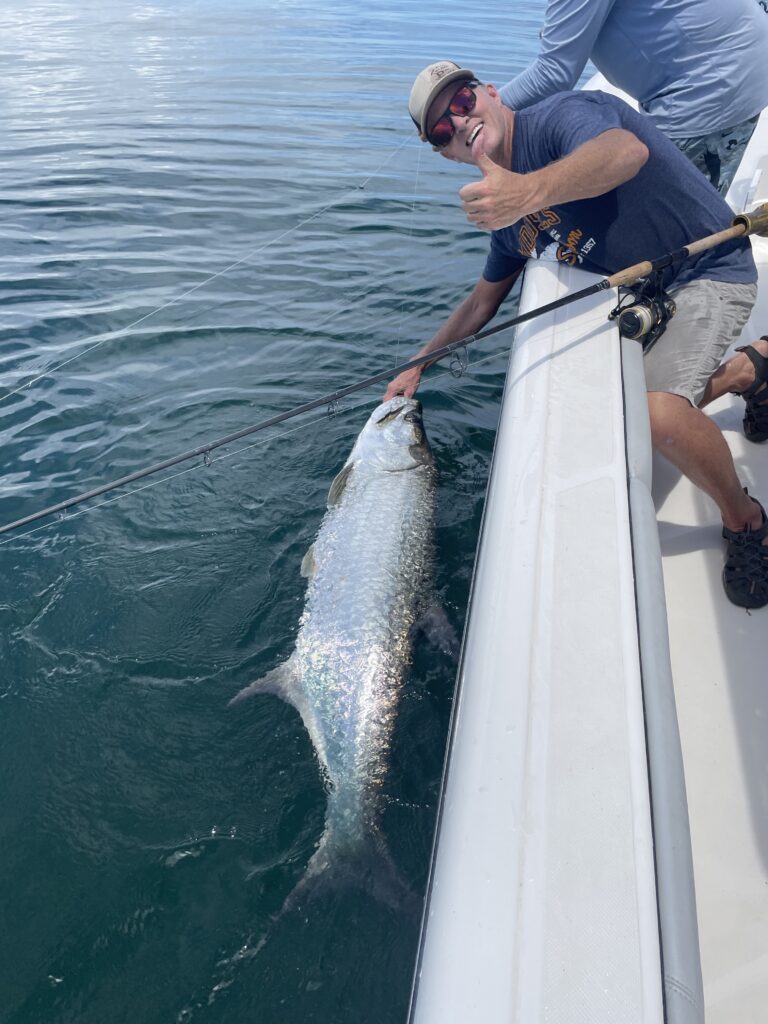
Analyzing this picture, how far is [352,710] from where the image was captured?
3.07 metres

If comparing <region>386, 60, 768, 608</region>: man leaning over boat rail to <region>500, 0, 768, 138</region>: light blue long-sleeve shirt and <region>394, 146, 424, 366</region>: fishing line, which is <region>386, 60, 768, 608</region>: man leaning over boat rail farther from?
<region>394, 146, 424, 366</region>: fishing line

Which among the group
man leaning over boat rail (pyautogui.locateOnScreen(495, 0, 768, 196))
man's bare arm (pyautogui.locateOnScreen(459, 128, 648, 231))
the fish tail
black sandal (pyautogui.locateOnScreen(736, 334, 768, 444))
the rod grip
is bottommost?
the fish tail

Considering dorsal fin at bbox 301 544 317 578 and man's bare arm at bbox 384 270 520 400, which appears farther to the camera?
man's bare arm at bbox 384 270 520 400

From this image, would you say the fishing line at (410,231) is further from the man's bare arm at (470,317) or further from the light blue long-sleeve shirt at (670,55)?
the light blue long-sleeve shirt at (670,55)

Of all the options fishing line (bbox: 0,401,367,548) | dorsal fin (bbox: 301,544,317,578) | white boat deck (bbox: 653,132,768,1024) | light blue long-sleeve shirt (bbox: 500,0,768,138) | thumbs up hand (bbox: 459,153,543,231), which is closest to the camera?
white boat deck (bbox: 653,132,768,1024)

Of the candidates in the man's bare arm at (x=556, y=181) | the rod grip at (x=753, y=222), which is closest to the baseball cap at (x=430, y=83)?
the man's bare arm at (x=556, y=181)

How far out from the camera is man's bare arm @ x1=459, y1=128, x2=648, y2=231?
9.31 feet

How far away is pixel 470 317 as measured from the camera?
4.68 m

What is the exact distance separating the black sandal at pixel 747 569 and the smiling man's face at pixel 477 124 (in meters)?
2.08

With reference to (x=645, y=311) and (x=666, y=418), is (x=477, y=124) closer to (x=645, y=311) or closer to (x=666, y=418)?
(x=645, y=311)

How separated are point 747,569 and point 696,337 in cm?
106

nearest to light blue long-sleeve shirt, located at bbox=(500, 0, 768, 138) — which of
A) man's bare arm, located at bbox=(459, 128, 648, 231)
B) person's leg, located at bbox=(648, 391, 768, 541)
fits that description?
man's bare arm, located at bbox=(459, 128, 648, 231)

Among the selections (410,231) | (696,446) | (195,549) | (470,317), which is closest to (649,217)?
(696,446)

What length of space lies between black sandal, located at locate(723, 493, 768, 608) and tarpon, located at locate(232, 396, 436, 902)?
139 centimetres
